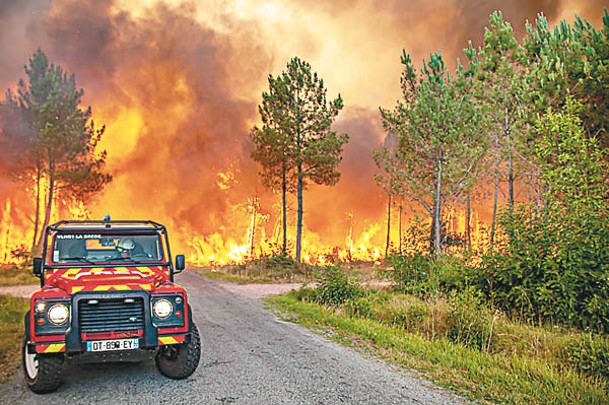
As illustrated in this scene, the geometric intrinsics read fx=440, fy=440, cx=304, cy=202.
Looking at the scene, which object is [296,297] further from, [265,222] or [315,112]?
[265,222]

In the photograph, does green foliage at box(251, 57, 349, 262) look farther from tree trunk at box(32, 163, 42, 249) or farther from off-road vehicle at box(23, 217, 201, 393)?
off-road vehicle at box(23, 217, 201, 393)

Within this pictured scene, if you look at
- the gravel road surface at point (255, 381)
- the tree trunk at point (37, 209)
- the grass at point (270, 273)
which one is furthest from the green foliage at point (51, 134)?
the gravel road surface at point (255, 381)

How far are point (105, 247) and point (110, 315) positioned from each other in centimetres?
199

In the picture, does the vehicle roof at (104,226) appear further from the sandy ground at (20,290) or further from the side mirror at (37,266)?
the sandy ground at (20,290)

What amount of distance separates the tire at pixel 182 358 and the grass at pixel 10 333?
2.44m

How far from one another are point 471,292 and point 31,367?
9357 mm

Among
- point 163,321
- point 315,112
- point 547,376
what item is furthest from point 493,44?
point 163,321

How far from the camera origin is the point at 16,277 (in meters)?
22.4

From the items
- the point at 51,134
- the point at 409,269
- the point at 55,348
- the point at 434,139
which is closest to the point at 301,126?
the point at 434,139

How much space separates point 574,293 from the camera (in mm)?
10281

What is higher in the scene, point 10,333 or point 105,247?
point 105,247

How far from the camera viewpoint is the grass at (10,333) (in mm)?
7232

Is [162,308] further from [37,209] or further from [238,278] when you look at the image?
[37,209]

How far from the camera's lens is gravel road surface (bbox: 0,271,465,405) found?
5820 mm
